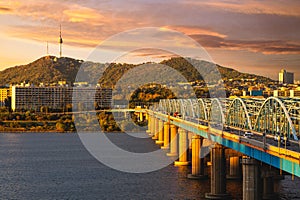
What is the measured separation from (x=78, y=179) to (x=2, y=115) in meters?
124

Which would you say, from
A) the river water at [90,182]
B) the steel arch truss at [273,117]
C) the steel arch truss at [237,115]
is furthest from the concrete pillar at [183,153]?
the steel arch truss at [273,117]

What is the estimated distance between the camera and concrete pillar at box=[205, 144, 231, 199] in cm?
4519

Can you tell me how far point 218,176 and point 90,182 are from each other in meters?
13.3

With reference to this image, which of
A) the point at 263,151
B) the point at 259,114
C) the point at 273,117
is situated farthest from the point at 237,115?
the point at 263,151

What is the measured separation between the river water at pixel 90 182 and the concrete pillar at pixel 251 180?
992cm

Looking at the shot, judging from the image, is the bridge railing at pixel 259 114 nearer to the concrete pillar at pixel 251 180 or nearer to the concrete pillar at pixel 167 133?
the concrete pillar at pixel 251 180

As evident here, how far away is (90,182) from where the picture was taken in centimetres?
5431

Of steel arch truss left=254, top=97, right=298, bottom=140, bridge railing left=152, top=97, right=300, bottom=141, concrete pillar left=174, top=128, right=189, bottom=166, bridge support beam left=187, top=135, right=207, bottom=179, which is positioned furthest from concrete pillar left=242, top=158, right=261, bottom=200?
concrete pillar left=174, top=128, right=189, bottom=166

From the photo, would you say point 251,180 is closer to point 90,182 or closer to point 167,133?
point 90,182

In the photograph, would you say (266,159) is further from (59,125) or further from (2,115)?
(2,115)

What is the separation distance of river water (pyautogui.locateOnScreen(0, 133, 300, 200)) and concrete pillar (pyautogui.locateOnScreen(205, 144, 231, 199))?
870mm

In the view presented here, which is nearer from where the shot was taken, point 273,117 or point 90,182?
point 273,117

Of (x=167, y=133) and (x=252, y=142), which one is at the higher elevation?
(x=252, y=142)

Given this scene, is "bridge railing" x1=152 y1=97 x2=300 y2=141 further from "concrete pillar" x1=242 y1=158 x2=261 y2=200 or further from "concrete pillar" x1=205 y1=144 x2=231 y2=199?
"concrete pillar" x1=205 y1=144 x2=231 y2=199
